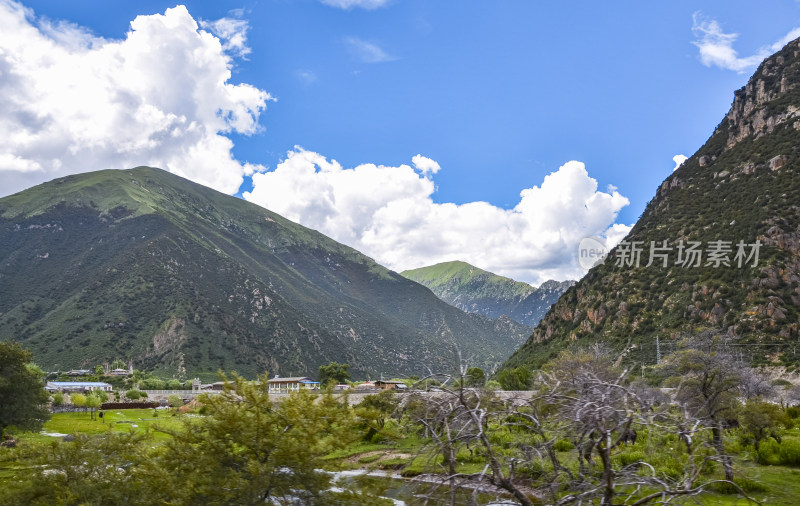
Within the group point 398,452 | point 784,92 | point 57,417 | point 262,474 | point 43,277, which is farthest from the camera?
point 43,277

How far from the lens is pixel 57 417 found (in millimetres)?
61406

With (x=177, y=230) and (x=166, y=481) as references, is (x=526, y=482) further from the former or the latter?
(x=177, y=230)

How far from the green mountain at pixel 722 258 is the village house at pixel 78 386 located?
3033 inches

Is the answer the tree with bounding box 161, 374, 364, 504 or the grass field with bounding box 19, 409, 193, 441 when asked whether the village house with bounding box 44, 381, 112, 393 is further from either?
the tree with bounding box 161, 374, 364, 504

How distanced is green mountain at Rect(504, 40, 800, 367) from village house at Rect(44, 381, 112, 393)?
77050 millimetres

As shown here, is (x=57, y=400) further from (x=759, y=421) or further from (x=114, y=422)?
(x=759, y=421)

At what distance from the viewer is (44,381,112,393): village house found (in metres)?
81.2

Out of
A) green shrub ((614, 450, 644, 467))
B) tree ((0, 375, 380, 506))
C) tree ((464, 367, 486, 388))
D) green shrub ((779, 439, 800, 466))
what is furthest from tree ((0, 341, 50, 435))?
green shrub ((779, 439, 800, 466))

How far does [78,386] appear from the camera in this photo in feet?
283

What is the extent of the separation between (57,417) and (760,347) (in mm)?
87240

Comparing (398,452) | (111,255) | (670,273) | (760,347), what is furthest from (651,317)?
(111,255)

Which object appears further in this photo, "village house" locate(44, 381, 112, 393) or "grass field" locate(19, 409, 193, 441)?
"village house" locate(44, 381, 112, 393)

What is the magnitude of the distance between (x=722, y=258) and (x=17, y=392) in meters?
89.1

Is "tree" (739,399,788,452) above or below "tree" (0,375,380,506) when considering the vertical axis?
below
